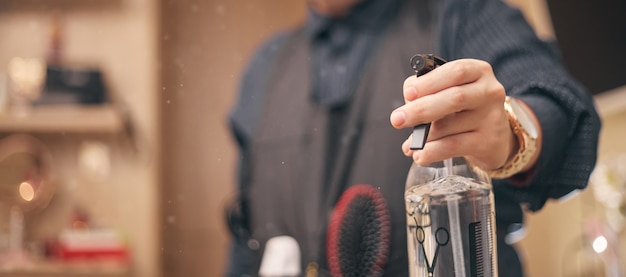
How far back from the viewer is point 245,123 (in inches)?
28.8

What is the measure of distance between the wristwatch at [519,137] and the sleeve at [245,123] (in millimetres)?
239

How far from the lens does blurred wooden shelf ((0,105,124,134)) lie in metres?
0.90

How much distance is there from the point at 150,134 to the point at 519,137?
0.79 metres

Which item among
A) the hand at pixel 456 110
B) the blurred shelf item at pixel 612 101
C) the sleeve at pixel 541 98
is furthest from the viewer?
the blurred shelf item at pixel 612 101

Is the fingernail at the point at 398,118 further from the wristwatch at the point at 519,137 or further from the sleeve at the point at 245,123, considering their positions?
the sleeve at the point at 245,123

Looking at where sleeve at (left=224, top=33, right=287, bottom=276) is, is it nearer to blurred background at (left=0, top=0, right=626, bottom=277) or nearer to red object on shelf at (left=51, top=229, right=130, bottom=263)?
blurred background at (left=0, top=0, right=626, bottom=277)

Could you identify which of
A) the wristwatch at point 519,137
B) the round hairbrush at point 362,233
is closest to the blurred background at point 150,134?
the round hairbrush at point 362,233

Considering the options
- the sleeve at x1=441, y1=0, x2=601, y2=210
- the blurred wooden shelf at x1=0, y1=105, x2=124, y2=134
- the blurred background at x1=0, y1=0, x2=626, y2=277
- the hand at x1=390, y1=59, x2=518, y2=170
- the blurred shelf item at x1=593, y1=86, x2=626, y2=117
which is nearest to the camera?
the hand at x1=390, y1=59, x2=518, y2=170

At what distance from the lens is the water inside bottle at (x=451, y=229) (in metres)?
0.35

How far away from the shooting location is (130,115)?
1310mm

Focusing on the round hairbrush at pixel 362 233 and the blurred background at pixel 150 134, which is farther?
the blurred background at pixel 150 134

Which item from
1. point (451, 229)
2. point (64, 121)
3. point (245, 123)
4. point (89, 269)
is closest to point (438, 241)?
point (451, 229)

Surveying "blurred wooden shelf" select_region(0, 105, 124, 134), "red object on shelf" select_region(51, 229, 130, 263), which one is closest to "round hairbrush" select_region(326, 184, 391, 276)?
"blurred wooden shelf" select_region(0, 105, 124, 134)

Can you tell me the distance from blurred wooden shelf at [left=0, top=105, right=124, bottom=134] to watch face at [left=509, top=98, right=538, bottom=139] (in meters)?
0.64
